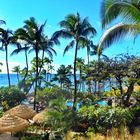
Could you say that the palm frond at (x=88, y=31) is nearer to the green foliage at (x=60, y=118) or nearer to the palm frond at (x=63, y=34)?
the palm frond at (x=63, y=34)

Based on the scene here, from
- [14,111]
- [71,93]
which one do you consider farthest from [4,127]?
[71,93]

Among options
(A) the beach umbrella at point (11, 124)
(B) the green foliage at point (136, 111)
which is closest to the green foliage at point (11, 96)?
(B) the green foliage at point (136, 111)

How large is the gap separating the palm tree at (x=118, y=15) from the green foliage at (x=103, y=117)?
310 cm

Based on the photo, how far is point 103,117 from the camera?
16672 mm

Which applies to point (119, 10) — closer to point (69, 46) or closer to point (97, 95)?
point (97, 95)

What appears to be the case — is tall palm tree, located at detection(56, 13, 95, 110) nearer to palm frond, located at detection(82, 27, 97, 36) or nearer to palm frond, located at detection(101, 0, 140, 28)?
palm frond, located at detection(82, 27, 97, 36)

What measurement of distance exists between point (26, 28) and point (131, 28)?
24144 millimetres

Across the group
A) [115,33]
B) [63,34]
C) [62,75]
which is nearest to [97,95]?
[63,34]

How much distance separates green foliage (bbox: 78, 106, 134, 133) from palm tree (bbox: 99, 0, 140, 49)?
3104 mm

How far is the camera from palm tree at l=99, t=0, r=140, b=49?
47.1 ft

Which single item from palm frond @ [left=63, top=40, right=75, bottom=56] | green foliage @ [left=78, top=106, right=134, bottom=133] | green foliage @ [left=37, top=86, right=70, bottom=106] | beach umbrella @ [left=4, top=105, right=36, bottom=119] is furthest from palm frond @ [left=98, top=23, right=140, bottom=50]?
palm frond @ [left=63, top=40, right=75, bottom=56]

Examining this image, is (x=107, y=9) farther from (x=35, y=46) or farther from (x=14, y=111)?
(x=35, y=46)

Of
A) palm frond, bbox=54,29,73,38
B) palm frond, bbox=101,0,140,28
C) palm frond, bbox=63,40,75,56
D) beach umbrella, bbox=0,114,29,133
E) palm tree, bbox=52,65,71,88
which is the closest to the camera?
palm frond, bbox=101,0,140,28

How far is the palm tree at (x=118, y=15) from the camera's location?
14.4m
